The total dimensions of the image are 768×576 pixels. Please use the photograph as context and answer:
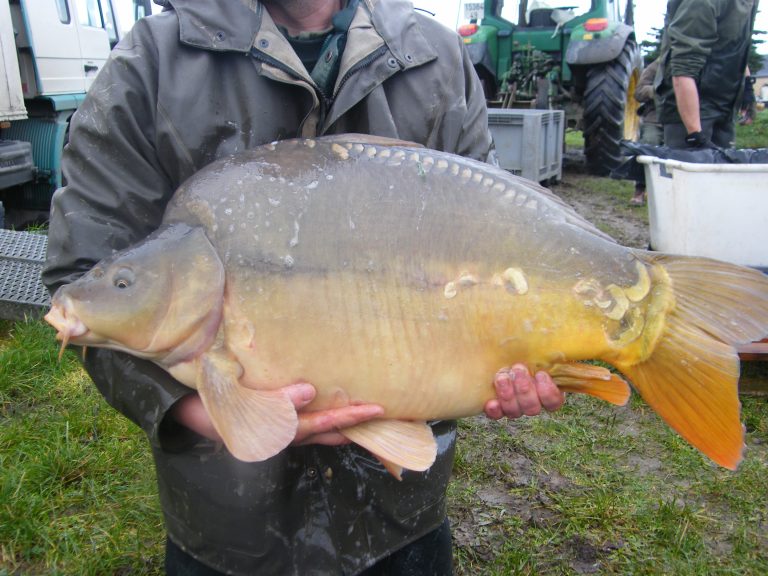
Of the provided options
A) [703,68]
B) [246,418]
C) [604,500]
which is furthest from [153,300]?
[703,68]

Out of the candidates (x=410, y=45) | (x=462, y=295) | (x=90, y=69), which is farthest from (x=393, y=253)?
(x=90, y=69)

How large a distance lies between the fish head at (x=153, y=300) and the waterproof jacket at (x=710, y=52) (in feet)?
12.2

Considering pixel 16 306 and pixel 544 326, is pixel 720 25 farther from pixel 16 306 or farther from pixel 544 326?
pixel 16 306

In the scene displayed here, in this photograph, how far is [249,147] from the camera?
1486 mm

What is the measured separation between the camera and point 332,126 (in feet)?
5.05

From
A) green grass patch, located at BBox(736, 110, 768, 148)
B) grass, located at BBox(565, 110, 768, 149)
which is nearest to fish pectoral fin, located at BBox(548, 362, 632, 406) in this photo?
Answer: grass, located at BBox(565, 110, 768, 149)

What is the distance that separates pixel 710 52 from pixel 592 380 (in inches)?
139

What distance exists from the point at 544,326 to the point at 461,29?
880 cm

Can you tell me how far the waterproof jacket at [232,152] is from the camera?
1.40 m

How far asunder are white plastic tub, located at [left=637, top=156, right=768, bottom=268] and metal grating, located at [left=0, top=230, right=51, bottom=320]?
292 centimetres

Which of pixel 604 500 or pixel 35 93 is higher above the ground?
pixel 35 93

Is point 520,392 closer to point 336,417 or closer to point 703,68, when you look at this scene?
point 336,417

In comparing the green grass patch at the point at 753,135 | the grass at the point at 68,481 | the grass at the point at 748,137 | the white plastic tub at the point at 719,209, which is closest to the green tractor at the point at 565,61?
the grass at the point at 748,137

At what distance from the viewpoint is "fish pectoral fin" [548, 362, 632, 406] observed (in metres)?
1.35
